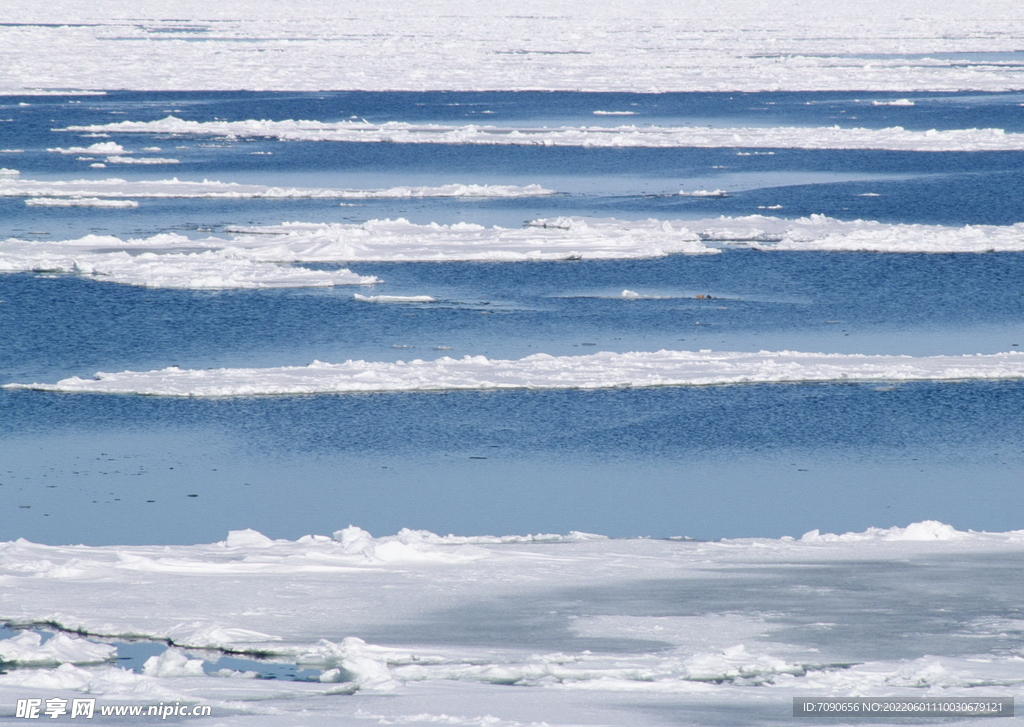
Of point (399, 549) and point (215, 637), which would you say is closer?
point (215, 637)

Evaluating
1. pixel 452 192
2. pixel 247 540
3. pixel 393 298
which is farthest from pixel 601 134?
pixel 247 540

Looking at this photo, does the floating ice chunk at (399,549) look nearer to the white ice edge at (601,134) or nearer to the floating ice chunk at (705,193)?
the floating ice chunk at (705,193)

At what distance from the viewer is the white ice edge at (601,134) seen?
25.6m

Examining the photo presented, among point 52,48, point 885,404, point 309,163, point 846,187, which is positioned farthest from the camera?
point 52,48

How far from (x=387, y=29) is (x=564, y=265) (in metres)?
46.7

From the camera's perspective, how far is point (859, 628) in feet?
19.6

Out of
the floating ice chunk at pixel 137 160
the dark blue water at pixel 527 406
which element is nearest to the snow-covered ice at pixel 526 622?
the dark blue water at pixel 527 406

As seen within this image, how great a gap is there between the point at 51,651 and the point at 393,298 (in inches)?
311

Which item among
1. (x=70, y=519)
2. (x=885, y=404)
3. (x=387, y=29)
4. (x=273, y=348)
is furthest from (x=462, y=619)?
(x=387, y=29)

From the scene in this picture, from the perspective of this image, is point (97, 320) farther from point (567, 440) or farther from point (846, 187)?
point (846, 187)

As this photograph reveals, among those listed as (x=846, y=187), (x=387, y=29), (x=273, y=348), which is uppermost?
(x=387, y=29)

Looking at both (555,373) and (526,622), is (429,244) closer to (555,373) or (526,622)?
(555,373)

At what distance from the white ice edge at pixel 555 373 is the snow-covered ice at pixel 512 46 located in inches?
1050

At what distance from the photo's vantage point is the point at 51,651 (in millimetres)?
5660
